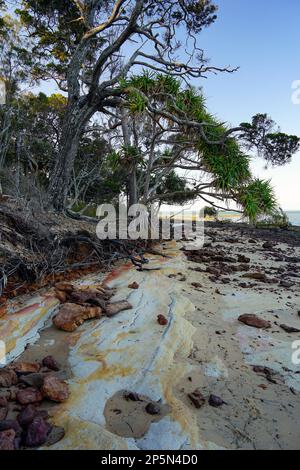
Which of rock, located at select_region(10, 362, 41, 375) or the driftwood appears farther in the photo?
the driftwood

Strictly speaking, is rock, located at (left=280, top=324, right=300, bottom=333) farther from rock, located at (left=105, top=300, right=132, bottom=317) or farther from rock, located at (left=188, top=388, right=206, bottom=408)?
rock, located at (left=105, top=300, right=132, bottom=317)

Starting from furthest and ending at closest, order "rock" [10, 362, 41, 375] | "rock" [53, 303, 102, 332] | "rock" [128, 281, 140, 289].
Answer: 1. "rock" [128, 281, 140, 289]
2. "rock" [53, 303, 102, 332]
3. "rock" [10, 362, 41, 375]

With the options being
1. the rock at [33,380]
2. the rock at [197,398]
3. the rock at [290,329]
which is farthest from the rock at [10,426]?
the rock at [290,329]

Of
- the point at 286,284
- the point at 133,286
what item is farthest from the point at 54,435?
the point at 286,284

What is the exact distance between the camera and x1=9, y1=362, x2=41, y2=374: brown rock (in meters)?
1.98

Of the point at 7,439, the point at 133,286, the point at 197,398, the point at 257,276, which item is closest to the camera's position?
the point at 7,439

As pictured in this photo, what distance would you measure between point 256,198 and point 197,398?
4.93 m

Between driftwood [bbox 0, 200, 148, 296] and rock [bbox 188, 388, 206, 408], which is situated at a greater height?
driftwood [bbox 0, 200, 148, 296]

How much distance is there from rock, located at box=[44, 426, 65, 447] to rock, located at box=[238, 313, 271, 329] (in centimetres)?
195

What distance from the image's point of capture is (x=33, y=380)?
190 cm

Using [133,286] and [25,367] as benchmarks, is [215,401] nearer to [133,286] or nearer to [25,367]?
[25,367]

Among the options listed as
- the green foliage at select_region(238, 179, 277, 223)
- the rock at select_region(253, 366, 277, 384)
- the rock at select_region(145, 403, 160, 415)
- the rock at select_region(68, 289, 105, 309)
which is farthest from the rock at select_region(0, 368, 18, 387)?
the green foliage at select_region(238, 179, 277, 223)

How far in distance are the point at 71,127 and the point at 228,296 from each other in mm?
5097

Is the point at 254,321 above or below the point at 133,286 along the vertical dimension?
below
